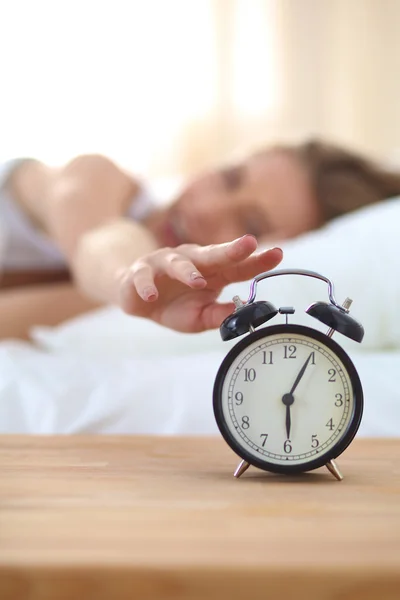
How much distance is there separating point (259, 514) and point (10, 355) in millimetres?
751

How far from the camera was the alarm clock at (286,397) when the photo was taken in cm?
69

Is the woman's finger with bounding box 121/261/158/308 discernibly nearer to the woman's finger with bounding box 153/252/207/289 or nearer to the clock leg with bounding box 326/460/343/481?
the woman's finger with bounding box 153/252/207/289

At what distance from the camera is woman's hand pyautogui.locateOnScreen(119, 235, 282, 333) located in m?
0.72

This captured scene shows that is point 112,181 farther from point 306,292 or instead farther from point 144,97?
point 144,97

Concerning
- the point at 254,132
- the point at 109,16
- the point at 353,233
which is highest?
the point at 109,16

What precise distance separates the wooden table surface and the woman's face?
1045 mm

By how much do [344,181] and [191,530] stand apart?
143cm

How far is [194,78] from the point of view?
11.3 ft

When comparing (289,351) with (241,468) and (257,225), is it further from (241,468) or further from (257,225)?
(257,225)

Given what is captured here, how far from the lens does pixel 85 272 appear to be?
130cm

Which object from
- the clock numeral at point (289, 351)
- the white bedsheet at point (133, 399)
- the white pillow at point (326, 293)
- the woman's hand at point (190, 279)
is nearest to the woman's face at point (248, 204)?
the white pillow at point (326, 293)

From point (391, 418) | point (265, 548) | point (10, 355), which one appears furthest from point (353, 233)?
point (265, 548)

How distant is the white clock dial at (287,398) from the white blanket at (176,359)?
224 millimetres

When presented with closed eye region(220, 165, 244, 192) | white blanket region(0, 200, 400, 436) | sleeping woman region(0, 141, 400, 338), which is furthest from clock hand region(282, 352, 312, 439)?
closed eye region(220, 165, 244, 192)
